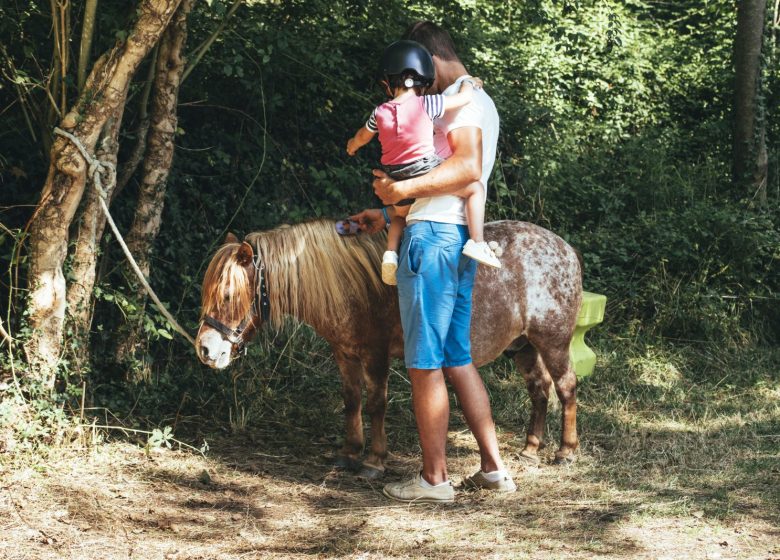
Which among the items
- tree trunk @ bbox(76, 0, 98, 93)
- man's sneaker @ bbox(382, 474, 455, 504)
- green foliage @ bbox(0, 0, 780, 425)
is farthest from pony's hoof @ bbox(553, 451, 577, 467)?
tree trunk @ bbox(76, 0, 98, 93)

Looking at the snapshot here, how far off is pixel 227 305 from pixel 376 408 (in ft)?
3.15

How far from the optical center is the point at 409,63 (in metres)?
3.80

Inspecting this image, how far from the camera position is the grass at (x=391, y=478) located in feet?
11.8

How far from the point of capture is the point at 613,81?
9336 millimetres

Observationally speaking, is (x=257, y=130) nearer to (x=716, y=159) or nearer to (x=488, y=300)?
(x=488, y=300)

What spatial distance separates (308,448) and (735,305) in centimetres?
396

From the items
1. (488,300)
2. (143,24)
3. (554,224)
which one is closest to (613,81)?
(554,224)

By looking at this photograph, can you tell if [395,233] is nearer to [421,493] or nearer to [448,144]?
[448,144]

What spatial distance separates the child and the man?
0.06 meters

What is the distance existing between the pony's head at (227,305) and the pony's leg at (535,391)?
5.53 feet

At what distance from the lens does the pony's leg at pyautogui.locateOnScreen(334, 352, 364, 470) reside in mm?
4668

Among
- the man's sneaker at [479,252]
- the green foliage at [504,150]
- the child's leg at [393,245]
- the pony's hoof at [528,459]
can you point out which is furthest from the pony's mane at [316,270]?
the pony's hoof at [528,459]

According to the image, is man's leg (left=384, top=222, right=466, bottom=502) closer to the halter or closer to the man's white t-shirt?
the man's white t-shirt

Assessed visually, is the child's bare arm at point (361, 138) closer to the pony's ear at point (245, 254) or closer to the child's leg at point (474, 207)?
the child's leg at point (474, 207)
